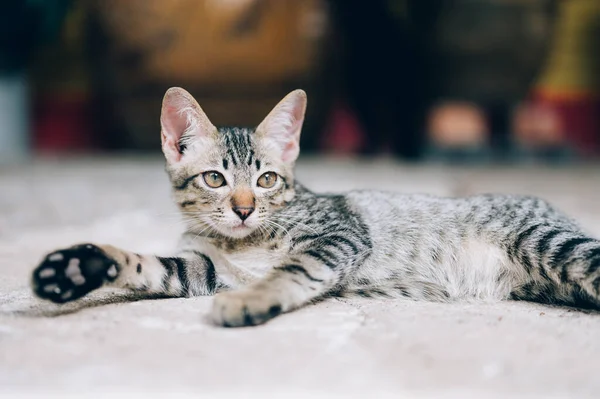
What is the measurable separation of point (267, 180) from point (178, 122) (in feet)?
0.93

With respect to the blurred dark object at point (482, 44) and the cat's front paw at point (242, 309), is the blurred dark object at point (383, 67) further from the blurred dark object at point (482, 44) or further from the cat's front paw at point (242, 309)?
the cat's front paw at point (242, 309)

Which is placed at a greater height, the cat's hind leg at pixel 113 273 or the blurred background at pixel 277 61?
the blurred background at pixel 277 61

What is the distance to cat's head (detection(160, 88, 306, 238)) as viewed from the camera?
4.98 ft

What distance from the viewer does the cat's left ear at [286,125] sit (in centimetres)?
170

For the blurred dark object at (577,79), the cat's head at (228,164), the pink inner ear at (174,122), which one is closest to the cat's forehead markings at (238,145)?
the cat's head at (228,164)

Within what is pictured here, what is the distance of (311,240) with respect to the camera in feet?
5.06

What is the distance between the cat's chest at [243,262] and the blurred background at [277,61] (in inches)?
137

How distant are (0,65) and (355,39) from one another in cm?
294

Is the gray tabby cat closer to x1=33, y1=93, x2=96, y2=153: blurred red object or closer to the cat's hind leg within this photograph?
the cat's hind leg

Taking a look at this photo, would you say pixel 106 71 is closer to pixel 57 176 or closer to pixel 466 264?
pixel 57 176

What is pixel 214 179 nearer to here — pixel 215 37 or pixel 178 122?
pixel 178 122

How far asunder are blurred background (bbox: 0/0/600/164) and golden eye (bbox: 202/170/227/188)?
3.38 meters

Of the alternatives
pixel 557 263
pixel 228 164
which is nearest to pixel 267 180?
pixel 228 164

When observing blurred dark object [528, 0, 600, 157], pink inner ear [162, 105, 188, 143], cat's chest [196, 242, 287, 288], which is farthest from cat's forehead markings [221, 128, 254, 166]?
blurred dark object [528, 0, 600, 157]
